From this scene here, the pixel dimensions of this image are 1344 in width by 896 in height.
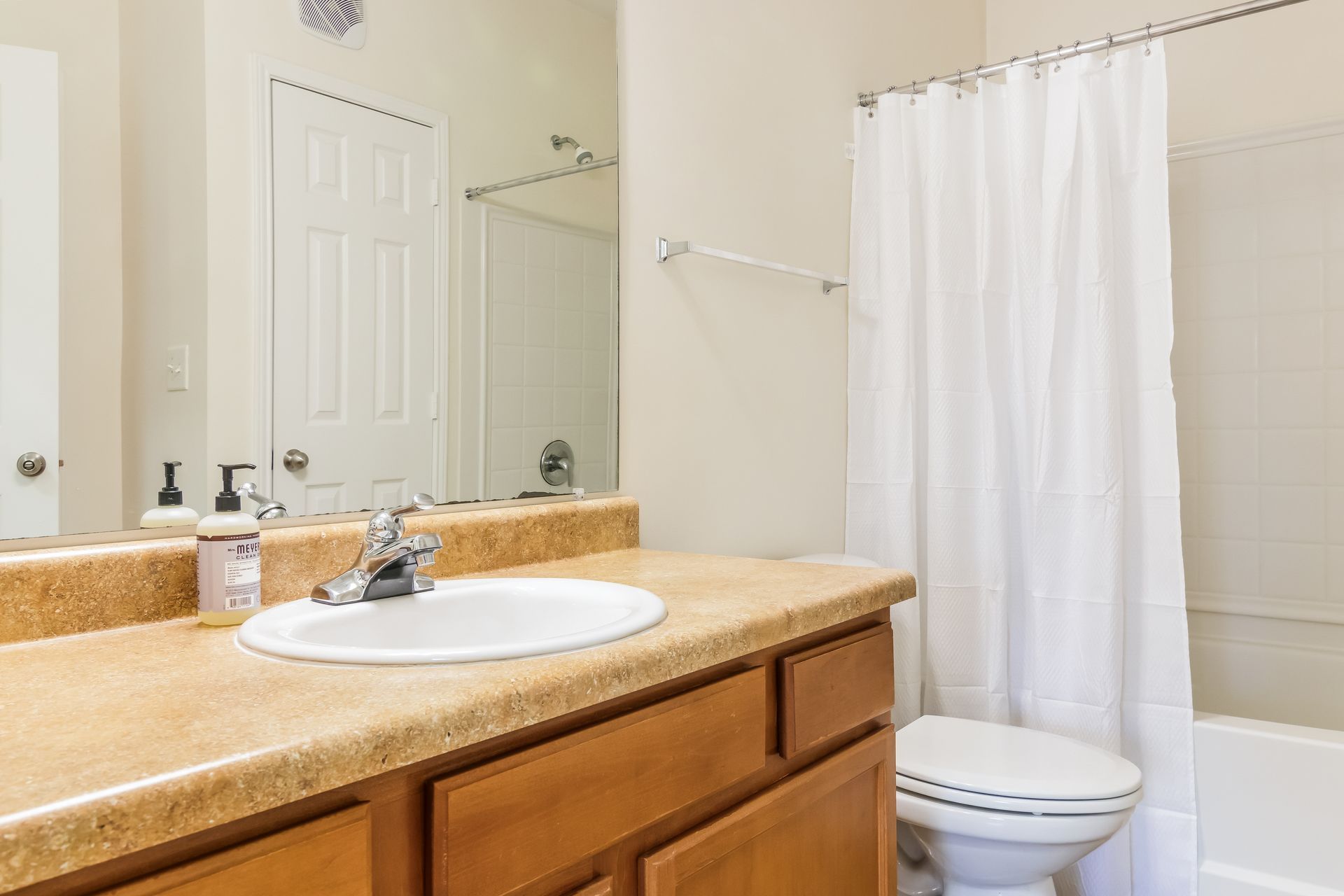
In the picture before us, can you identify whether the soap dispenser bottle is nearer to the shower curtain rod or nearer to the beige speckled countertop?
the beige speckled countertop

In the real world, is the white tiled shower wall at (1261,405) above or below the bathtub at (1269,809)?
above

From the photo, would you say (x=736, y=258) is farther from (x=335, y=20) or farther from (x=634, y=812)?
(x=634, y=812)

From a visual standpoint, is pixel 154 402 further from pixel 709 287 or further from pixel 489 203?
pixel 709 287

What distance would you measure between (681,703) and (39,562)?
0.64m

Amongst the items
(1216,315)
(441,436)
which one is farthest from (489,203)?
(1216,315)

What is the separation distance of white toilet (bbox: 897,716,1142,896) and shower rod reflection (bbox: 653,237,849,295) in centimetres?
98

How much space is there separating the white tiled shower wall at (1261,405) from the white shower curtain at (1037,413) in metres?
0.82

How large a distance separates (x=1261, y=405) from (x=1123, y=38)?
1.18 metres

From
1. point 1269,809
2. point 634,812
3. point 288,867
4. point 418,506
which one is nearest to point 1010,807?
point 1269,809

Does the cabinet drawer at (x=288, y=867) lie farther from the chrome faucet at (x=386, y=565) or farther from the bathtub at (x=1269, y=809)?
the bathtub at (x=1269, y=809)

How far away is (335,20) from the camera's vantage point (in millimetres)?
1131

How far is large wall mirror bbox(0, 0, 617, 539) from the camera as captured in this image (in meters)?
0.90

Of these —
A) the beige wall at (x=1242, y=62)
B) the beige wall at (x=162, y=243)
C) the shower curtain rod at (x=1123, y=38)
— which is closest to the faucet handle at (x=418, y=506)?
the beige wall at (x=162, y=243)

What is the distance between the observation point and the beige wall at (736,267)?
1609 mm
